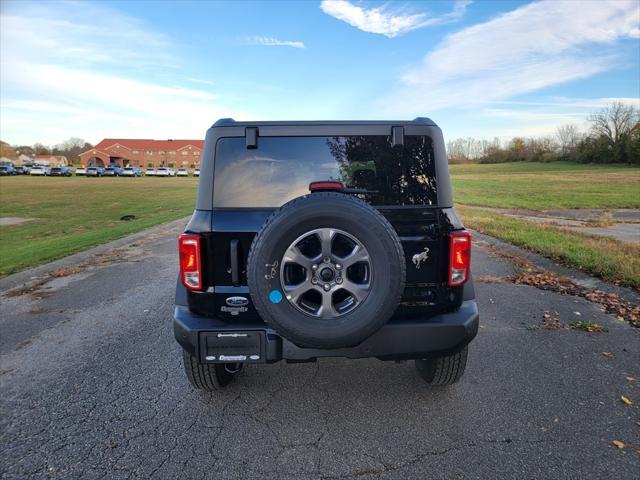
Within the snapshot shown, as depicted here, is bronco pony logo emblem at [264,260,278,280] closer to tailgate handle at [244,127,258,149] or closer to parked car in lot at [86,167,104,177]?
tailgate handle at [244,127,258,149]

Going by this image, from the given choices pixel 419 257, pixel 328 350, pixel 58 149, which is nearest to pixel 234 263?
pixel 328 350

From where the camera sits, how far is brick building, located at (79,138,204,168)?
10275cm

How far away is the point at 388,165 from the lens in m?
2.87

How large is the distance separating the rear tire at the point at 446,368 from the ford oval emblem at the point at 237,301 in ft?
5.02

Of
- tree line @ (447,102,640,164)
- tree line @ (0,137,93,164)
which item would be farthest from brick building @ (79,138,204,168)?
tree line @ (447,102,640,164)

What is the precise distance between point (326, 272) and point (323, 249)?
0.13 m

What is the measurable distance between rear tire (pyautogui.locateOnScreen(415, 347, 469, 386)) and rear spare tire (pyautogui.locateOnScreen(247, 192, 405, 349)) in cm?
102

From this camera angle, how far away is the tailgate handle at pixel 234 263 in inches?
106

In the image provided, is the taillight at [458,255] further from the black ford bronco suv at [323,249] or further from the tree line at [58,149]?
the tree line at [58,149]

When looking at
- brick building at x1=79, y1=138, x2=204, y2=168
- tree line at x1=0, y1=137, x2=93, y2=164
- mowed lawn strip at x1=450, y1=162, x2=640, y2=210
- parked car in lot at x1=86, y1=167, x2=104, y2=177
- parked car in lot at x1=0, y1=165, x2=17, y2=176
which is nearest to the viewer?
mowed lawn strip at x1=450, y1=162, x2=640, y2=210

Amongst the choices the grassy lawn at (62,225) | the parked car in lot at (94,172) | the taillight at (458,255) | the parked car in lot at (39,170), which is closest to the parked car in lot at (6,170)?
the parked car in lot at (39,170)

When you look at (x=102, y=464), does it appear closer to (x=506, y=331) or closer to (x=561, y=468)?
(x=561, y=468)

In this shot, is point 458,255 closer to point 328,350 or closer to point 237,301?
point 328,350

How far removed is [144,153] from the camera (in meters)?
107
